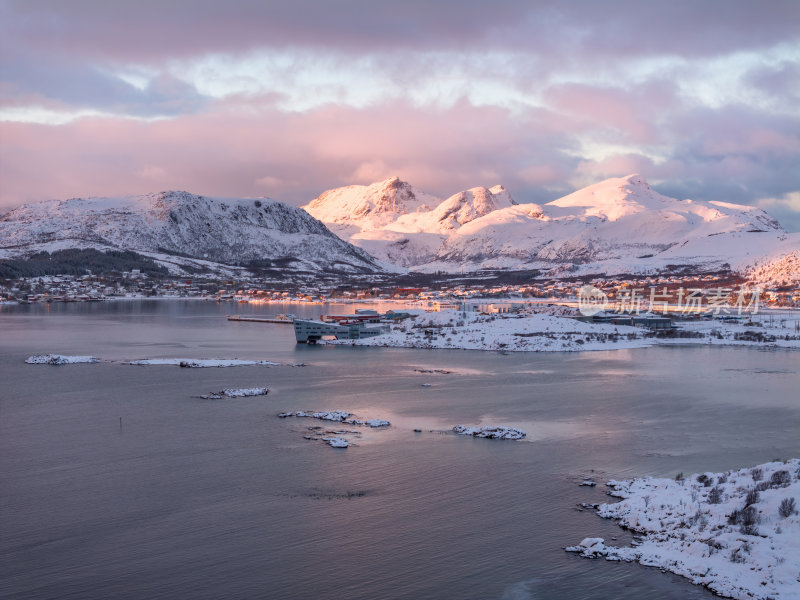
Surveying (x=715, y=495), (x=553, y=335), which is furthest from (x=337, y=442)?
(x=553, y=335)

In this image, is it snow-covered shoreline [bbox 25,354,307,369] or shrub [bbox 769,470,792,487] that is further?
snow-covered shoreline [bbox 25,354,307,369]

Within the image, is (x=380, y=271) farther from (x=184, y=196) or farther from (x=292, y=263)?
(x=184, y=196)

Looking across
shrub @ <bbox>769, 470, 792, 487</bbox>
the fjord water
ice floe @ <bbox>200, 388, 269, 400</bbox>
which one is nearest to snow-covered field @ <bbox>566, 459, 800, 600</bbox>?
shrub @ <bbox>769, 470, 792, 487</bbox>

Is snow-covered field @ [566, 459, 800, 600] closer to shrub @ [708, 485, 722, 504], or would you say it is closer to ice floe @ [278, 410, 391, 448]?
shrub @ [708, 485, 722, 504]

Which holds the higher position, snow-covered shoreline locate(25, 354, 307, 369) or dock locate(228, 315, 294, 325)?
dock locate(228, 315, 294, 325)

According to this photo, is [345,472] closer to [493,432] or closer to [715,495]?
[493,432]

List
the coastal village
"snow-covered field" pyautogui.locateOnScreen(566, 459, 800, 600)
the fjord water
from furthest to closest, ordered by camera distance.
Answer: the coastal village, the fjord water, "snow-covered field" pyautogui.locateOnScreen(566, 459, 800, 600)

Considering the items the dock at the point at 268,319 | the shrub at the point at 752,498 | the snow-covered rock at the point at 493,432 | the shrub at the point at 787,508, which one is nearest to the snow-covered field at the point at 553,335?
the dock at the point at 268,319
